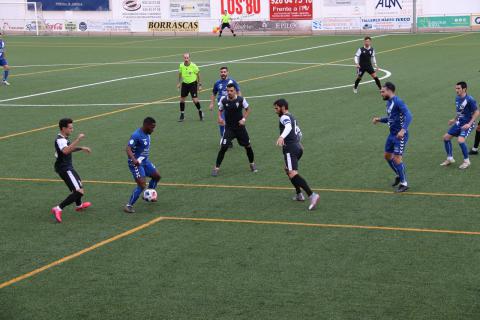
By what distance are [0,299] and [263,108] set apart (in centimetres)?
1903

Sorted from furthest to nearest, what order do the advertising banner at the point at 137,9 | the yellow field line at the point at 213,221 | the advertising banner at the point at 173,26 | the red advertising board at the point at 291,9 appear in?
the advertising banner at the point at 137,9 → the advertising banner at the point at 173,26 → the red advertising board at the point at 291,9 → the yellow field line at the point at 213,221

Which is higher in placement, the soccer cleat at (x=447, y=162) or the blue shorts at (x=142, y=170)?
the blue shorts at (x=142, y=170)

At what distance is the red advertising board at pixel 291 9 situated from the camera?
73.0 m

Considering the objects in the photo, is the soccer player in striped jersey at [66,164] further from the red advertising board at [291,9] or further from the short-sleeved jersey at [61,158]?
the red advertising board at [291,9]

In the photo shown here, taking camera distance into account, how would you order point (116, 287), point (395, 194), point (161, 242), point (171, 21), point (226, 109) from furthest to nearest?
1. point (171, 21)
2. point (226, 109)
3. point (395, 194)
4. point (161, 242)
5. point (116, 287)

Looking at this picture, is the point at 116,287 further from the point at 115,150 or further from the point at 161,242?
the point at 115,150

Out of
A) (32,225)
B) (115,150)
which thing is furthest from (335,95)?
(32,225)

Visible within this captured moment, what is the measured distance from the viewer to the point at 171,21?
3083 inches

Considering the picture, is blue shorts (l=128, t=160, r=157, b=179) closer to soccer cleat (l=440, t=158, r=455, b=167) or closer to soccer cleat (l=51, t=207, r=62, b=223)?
soccer cleat (l=51, t=207, r=62, b=223)

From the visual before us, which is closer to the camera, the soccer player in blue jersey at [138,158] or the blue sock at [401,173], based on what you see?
the soccer player in blue jersey at [138,158]

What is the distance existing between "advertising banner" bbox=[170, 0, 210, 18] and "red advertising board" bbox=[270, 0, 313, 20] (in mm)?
7082

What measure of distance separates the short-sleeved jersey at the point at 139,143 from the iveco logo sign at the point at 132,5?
218ft

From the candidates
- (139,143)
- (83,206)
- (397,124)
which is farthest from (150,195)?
A: (397,124)

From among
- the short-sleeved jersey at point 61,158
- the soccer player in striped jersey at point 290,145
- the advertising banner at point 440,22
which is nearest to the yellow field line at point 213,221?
the soccer player in striped jersey at point 290,145
